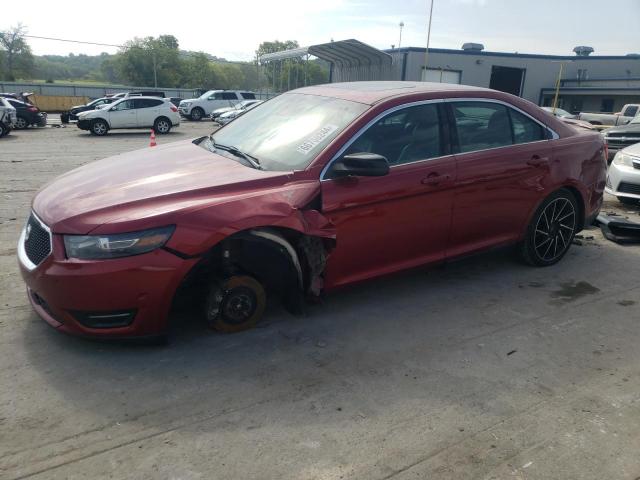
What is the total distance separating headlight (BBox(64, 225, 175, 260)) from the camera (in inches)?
112

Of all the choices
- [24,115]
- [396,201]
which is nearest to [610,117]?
[396,201]

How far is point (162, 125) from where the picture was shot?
21609 millimetres

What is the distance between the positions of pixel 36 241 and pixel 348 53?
77.6 ft

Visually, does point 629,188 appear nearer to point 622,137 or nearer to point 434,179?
point 622,137

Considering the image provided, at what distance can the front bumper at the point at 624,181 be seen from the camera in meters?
7.10

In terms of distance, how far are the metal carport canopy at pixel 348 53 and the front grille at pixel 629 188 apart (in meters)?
17.7

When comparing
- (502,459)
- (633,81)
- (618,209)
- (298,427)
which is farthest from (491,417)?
(633,81)

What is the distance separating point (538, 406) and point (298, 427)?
1341 millimetres

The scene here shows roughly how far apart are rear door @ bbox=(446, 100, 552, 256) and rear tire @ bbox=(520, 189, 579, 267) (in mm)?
209

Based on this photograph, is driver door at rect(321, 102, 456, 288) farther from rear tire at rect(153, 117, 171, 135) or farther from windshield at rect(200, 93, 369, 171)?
rear tire at rect(153, 117, 171, 135)

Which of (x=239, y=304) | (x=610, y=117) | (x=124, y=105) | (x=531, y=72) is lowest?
(x=239, y=304)

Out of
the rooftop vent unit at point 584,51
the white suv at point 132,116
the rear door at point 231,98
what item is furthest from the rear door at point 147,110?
the rooftop vent unit at point 584,51

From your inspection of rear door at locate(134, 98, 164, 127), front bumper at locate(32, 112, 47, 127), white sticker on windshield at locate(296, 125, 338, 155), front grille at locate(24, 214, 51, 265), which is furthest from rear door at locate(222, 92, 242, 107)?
front grille at locate(24, 214, 51, 265)

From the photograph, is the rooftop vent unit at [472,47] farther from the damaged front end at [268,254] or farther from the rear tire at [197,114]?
the damaged front end at [268,254]
